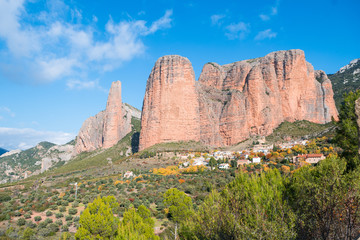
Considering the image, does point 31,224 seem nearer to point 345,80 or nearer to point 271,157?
A: point 271,157

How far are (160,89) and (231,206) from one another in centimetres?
7344

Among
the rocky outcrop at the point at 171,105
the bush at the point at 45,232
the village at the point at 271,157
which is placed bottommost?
the bush at the point at 45,232

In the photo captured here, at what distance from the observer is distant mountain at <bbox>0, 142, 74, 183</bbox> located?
106 m

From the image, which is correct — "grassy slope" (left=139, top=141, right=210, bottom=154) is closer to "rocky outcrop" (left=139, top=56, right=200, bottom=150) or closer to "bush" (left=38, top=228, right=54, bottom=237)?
"rocky outcrop" (left=139, top=56, right=200, bottom=150)

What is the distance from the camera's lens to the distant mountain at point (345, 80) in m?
96.4

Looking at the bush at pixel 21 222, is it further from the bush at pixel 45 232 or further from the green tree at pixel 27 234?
Answer: the green tree at pixel 27 234

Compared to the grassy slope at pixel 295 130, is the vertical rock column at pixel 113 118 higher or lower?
higher

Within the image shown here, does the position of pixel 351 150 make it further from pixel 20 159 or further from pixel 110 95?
pixel 20 159

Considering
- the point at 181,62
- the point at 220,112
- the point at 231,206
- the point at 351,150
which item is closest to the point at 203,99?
the point at 220,112

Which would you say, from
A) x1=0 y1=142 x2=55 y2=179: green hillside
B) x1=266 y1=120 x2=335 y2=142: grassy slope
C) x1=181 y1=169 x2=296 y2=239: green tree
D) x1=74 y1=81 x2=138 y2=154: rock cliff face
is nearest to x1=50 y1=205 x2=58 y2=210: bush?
x1=181 y1=169 x2=296 y2=239: green tree

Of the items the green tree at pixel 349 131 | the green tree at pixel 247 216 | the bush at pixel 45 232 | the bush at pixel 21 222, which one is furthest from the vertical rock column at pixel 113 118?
Result: the green tree at pixel 247 216

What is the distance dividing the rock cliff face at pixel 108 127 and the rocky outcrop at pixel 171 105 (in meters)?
24.9

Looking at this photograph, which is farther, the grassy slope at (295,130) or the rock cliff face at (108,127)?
the rock cliff face at (108,127)

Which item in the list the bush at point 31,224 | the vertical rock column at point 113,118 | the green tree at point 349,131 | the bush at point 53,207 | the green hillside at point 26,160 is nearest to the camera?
the green tree at point 349,131
